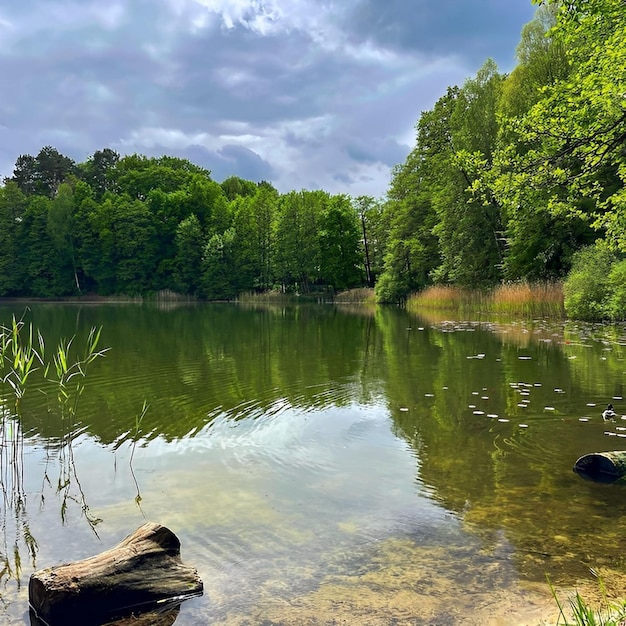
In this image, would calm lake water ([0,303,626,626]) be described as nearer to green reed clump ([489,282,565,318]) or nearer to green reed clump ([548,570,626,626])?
green reed clump ([548,570,626,626])

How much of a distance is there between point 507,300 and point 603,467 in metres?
22.2

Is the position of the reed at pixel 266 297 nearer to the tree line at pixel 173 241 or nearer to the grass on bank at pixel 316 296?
the grass on bank at pixel 316 296

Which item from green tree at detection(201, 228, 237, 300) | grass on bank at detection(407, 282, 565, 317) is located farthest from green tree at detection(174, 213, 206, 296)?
grass on bank at detection(407, 282, 565, 317)

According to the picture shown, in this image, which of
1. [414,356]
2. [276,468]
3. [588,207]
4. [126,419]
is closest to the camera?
[276,468]

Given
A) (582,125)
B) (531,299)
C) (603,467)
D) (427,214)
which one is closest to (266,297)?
(427,214)

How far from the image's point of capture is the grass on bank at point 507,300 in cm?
2394

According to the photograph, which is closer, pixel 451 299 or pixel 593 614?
pixel 593 614

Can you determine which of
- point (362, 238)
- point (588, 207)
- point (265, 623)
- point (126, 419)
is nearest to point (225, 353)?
point (126, 419)

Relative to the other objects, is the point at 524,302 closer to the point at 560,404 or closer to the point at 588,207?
the point at 588,207

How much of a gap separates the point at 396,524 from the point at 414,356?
1008 centimetres

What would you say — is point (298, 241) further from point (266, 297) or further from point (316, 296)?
point (266, 297)

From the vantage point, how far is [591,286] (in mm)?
20406

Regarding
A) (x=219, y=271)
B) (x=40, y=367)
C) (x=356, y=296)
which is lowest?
(x=40, y=367)

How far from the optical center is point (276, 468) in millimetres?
6168
